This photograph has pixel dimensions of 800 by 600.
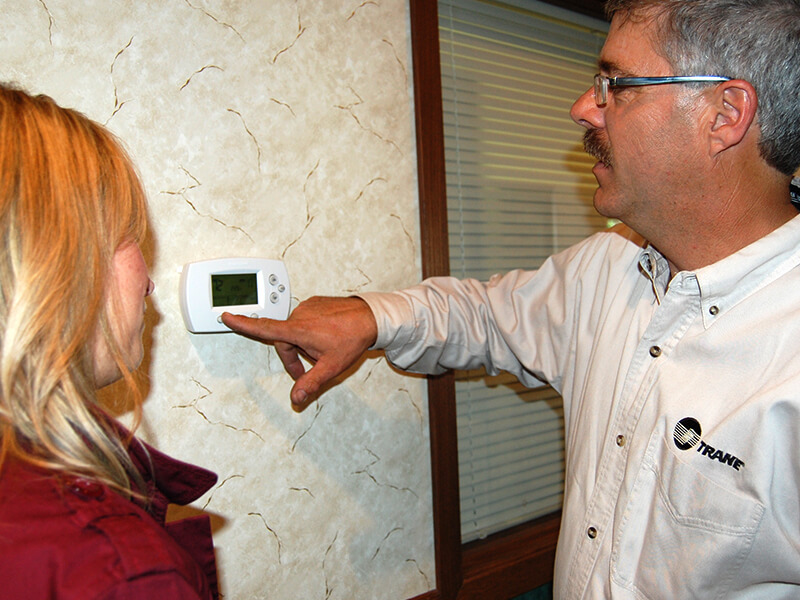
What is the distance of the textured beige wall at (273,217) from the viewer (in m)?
0.96

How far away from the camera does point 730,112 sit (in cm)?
93

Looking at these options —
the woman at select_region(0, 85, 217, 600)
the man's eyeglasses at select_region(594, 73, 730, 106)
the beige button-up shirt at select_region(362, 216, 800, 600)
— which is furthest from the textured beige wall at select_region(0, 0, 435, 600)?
the man's eyeglasses at select_region(594, 73, 730, 106)

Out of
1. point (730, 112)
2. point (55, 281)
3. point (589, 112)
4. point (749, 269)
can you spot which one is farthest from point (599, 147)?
point (55, 281)

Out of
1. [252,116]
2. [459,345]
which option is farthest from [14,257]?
[459,345]

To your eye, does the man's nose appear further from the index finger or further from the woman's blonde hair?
the woman's blonde hair

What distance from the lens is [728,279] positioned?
2.97 ft

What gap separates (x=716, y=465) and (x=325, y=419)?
68 centimetres

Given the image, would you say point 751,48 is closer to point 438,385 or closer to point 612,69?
point 612,69

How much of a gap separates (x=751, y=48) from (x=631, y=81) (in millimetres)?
174

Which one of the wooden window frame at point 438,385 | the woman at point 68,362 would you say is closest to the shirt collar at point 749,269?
the wooden window frame at point 438,385

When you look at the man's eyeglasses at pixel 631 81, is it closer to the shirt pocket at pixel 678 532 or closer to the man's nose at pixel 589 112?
the man's nose at pixel 589 112

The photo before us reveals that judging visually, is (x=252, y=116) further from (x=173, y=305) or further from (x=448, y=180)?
(x=448, y=180)

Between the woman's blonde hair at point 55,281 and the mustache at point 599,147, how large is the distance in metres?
0.77

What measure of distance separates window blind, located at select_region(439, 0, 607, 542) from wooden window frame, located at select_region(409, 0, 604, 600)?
6.0 inches
